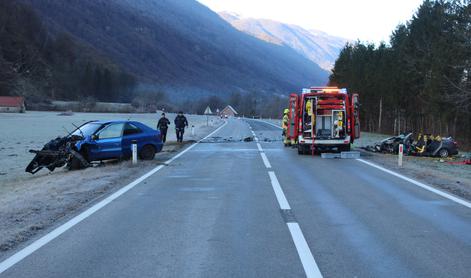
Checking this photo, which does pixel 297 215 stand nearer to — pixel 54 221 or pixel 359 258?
pixel 359 258

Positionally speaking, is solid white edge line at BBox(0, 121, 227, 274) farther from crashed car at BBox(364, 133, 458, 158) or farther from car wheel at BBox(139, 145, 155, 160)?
crashed car at BBox(364, 133, 458, 158)

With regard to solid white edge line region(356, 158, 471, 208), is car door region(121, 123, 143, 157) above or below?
above

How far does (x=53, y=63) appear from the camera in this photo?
464 feet

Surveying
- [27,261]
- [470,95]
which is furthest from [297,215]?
[470,95]

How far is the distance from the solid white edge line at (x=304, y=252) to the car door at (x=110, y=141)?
10906mm

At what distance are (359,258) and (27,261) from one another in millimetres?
3902

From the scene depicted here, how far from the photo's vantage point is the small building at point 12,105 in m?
88.7

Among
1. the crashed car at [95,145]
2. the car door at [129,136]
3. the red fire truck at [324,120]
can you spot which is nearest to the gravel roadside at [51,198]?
the crashed car at [95,145]

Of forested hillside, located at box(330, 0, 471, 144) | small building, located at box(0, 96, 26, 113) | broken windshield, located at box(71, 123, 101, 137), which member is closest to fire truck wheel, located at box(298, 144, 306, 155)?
broken windshield, located at box(71, 123, 101, 137)

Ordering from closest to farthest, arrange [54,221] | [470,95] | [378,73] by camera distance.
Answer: [54,221] → [470,95] → [378,73]

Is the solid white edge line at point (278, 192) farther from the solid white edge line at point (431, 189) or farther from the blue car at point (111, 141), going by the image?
the blue car at point (111, 141)

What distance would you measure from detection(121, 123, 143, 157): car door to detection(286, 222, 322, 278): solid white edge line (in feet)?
37.7

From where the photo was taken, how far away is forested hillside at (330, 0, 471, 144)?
36.1m

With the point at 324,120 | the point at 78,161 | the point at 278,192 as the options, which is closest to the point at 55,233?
the point at 278,192
